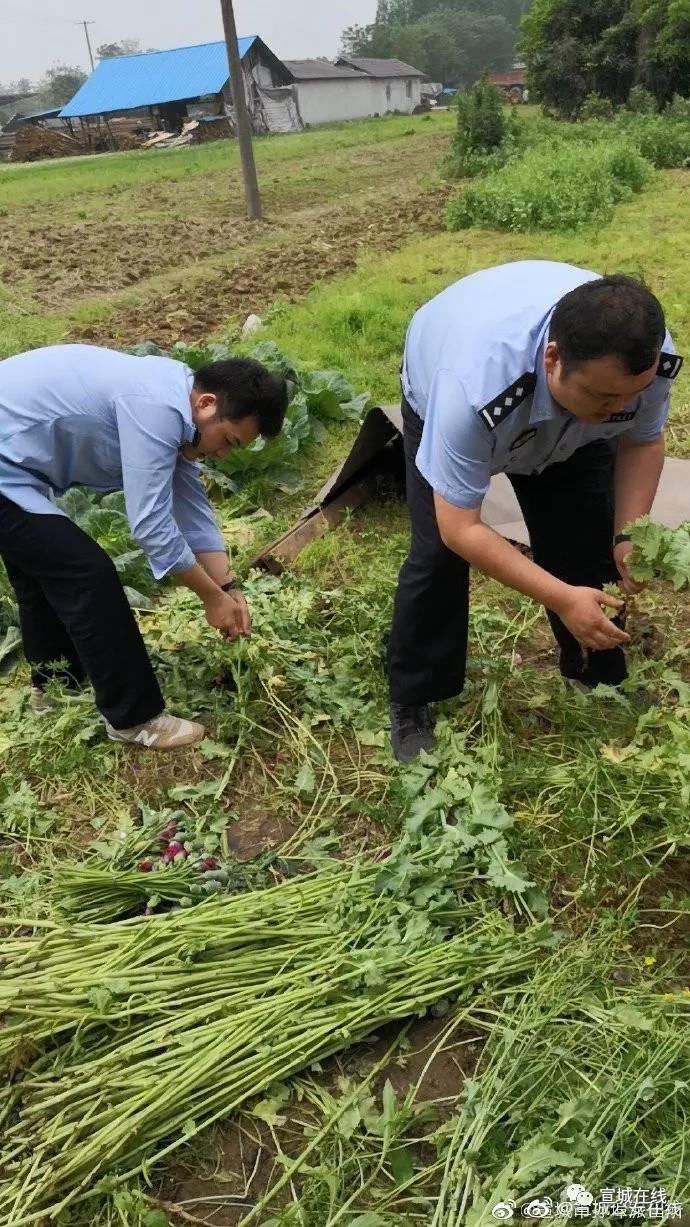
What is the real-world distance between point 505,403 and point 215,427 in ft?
3.27

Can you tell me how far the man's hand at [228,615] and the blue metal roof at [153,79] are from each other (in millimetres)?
39771

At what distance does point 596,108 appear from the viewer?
24719 mm

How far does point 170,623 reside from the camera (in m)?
3.60

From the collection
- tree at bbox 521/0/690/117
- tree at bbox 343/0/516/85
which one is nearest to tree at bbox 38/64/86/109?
tree at bbox 343/0/516/85

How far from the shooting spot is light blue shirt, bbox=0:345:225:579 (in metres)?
2.54

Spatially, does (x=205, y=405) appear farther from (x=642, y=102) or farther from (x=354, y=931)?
(x=642, y=102)

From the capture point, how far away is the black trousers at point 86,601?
8.78 feet

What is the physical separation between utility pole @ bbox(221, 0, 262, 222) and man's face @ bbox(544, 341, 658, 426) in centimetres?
1253

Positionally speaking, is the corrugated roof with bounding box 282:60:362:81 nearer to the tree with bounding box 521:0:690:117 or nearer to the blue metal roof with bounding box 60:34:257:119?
the blue metal roof with bounding box 60:34:257:119

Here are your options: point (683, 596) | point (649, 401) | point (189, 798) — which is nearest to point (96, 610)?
point (189, 798)

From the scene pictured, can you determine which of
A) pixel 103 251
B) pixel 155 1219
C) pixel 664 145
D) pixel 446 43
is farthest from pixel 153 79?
pixel 446 43

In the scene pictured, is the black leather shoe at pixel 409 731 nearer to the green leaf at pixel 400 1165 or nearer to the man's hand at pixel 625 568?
the man's hand at pixel 625 568

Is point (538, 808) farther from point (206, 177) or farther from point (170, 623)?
point (206, 177)

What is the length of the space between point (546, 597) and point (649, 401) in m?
0.62
